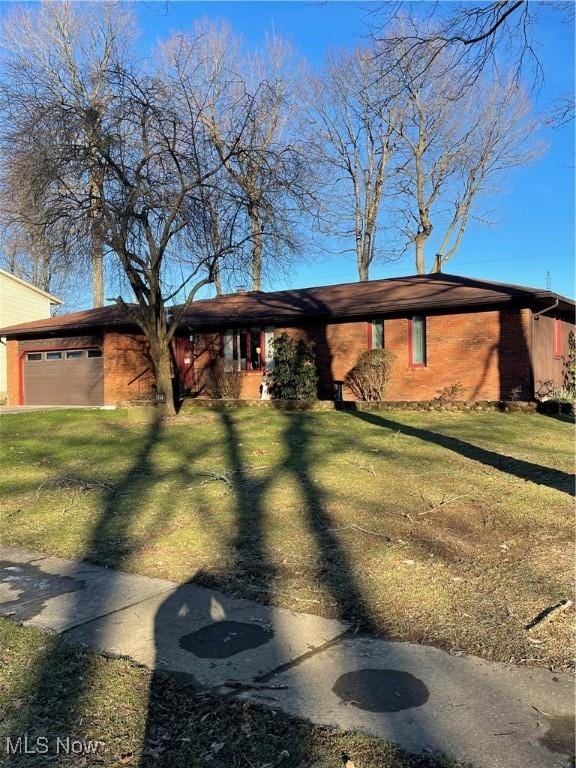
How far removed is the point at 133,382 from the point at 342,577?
19529mm

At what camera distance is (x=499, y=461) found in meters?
9.77

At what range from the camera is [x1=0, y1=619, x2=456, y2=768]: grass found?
2.80 metres

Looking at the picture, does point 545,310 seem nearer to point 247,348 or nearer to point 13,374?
point 247,348

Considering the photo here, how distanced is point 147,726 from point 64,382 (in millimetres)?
23652

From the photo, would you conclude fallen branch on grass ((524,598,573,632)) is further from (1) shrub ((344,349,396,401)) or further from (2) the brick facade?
(1) shrub ((344,349,396,401))

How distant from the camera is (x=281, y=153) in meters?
14.8

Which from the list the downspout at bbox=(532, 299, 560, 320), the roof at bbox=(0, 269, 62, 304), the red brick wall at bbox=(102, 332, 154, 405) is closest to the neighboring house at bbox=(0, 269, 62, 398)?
the roof at bbox=(0, 269, 62, 304)

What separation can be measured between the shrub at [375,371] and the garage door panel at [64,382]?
10329 mm

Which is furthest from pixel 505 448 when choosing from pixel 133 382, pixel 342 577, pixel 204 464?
pixel 133 382

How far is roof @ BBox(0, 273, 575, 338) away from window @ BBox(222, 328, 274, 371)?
48cm

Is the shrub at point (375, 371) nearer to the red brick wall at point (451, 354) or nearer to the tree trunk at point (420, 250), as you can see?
the red brick wall at point (451, 354)

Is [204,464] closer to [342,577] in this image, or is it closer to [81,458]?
[81,458]

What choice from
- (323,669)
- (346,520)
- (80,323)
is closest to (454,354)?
(346,520)

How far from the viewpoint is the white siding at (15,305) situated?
31969mm
